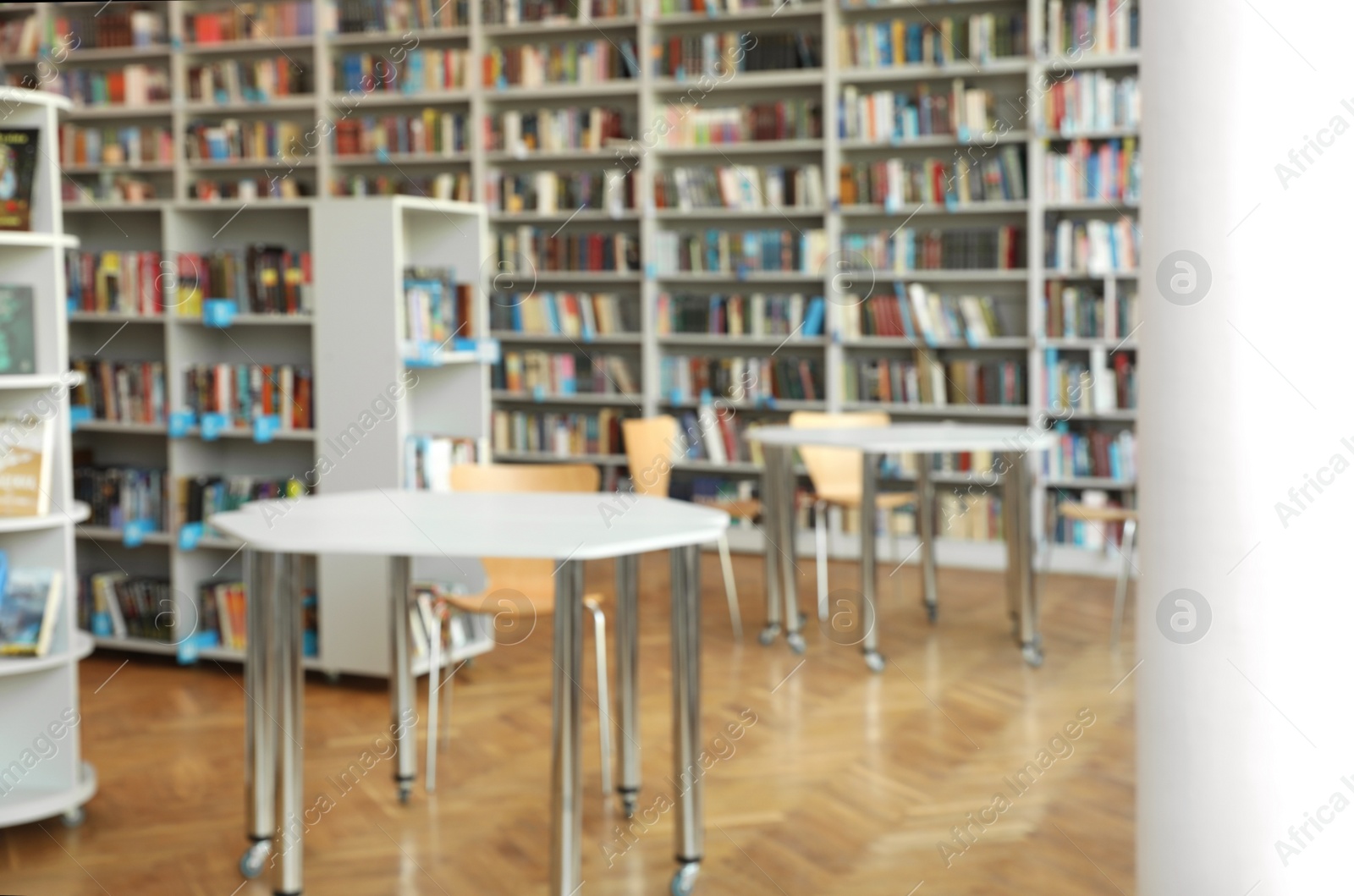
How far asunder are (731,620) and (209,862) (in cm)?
287

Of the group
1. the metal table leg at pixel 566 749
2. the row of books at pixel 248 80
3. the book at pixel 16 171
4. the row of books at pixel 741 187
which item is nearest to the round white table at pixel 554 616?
the metal table leg at pixel 566 749

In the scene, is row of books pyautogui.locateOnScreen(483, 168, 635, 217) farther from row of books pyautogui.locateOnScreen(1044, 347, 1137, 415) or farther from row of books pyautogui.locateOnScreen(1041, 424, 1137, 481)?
row of books pyautogui.locateOnScreen(1041, 424, 1137, 481)

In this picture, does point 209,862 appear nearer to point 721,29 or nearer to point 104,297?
point 104,297

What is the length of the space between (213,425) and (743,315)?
10.8ft

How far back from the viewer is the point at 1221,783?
6.95 feet

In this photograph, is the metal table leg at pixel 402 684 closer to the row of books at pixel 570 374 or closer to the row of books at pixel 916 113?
the row of books at pixel 570 374

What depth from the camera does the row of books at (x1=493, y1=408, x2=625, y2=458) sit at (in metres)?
7.55

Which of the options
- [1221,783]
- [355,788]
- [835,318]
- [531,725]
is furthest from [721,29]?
[1221,783]

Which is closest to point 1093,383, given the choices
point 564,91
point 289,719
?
point 564,91

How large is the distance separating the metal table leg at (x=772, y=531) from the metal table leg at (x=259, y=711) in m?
2.52

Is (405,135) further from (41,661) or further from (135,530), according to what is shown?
(41,661)

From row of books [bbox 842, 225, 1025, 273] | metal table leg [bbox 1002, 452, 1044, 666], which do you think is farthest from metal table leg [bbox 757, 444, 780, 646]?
row of books [bbox 842, 225, 1025, 273]

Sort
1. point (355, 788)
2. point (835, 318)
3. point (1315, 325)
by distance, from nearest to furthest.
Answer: point (1315, 325), point (355, 788), point (835, 318)

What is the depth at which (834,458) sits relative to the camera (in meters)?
5.68
